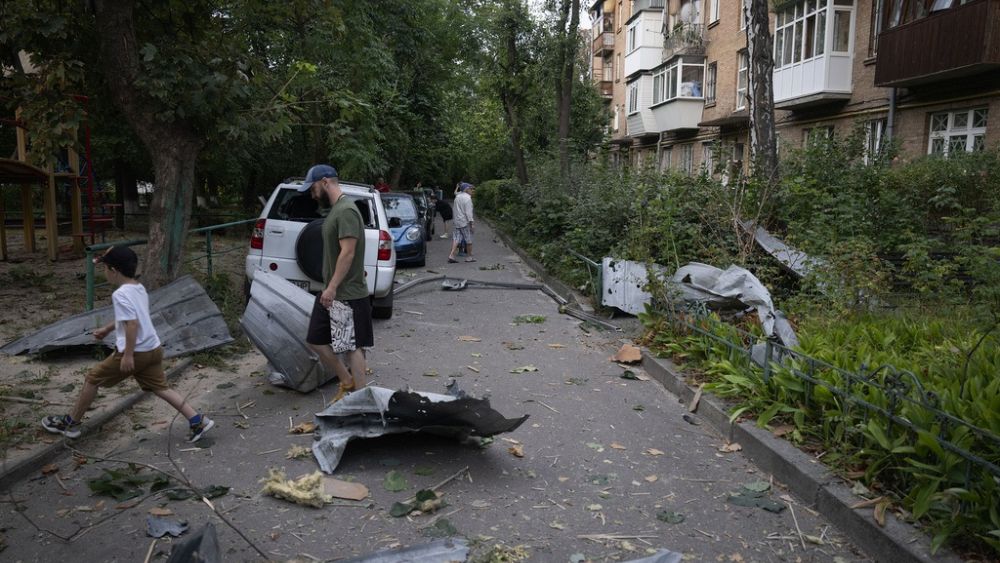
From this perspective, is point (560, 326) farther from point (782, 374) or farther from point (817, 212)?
point (782, 374)

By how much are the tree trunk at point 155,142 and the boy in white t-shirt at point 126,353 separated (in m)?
3.77

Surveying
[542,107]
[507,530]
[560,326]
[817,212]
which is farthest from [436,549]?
[542,107]

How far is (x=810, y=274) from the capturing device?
7070 millimetres

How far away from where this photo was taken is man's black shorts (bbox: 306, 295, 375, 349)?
19.0 feet

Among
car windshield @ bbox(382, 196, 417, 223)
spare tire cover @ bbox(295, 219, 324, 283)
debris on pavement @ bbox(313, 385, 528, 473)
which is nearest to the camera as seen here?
debris on pavement @ bbox(313, 385, 528, 473)

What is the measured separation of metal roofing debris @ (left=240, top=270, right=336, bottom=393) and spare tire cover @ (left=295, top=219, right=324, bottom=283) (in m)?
2.35


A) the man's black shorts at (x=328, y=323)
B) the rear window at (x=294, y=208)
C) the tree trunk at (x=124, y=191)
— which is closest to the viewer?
the man's black shorts at (x=328, y=323)

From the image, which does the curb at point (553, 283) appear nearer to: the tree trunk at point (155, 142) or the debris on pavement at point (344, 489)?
the tree trunk at point (155, 142)

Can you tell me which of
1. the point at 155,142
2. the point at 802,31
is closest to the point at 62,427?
the point at 155,142

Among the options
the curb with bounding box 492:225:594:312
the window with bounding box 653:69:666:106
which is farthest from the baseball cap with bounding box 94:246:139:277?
the window with bounding box 653:69:666:106

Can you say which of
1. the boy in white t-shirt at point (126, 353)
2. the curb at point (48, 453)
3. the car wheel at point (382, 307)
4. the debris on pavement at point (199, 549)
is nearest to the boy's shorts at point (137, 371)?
the boy in white t-shirt at point (126, 353)

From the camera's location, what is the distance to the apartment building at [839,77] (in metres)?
15.8

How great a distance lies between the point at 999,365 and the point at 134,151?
20513 mm

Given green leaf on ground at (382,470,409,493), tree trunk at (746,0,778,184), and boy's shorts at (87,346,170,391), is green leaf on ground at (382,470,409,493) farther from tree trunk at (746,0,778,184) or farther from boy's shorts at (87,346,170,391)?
tree trunk at (746,0,778,184)
